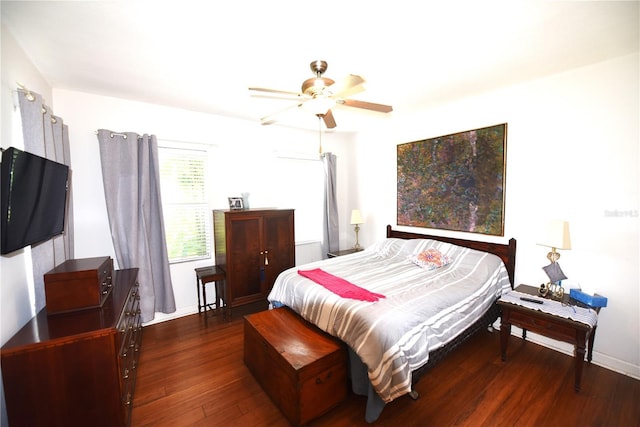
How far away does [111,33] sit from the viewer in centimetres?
168

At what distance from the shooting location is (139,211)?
283 cm

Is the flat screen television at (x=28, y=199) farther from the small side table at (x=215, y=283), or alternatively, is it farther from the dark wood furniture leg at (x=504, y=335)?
the dark wood furniture leg at (x=504, y=335)

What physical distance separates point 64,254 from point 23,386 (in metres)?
1.30

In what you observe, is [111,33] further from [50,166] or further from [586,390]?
[586,390]

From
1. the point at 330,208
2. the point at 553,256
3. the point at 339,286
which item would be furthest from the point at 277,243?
the point at 553,256

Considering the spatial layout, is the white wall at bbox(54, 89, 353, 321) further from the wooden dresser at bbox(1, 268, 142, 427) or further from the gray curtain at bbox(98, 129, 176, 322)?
the wooden dresser at bbox(1, 268, 142, 427)

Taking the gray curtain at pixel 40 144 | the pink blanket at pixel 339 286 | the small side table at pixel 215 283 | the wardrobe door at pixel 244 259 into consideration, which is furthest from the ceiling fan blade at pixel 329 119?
the small side table at pixel 215 283

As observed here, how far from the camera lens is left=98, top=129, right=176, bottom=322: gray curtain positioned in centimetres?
270

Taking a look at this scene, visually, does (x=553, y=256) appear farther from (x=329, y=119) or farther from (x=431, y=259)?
(x=329, y=119)

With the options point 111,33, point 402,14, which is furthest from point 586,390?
point 111,33

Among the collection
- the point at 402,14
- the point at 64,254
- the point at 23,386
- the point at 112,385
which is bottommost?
the point at 112,385

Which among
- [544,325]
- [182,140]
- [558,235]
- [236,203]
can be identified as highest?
[182,140]

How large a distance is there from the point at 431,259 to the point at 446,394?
132cm

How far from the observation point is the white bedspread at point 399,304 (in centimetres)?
164
